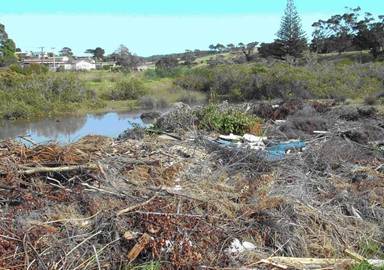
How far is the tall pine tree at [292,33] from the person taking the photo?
49812 millimetres

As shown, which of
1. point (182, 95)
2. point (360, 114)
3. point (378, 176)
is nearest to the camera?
point (378, 176)

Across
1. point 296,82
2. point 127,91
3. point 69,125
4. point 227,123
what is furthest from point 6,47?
point 227,123

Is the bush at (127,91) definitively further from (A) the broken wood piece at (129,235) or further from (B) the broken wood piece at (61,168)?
(A) the broken wood piece at (129,235)

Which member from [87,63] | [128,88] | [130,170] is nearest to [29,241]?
[130,170]

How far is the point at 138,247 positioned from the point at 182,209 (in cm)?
80

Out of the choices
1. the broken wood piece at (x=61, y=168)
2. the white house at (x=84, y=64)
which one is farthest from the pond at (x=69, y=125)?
the white house at (x=84, y=64)

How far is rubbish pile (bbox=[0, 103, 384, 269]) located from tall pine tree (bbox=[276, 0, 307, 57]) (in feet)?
141

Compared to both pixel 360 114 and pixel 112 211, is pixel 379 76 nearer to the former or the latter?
pixel 360 114

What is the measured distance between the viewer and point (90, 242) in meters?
4.75

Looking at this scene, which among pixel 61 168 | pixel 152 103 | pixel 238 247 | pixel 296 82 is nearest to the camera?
pixel 238 247

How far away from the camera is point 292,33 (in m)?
49.8

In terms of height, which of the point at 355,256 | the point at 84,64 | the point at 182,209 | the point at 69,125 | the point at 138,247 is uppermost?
the point at 182,209

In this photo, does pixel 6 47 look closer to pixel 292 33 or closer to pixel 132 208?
pixel 292 33

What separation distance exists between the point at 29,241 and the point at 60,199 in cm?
122
